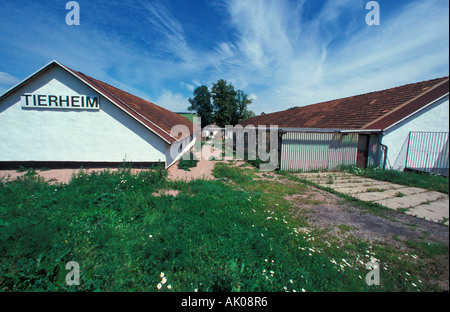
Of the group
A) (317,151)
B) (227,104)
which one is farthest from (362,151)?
(227,104)

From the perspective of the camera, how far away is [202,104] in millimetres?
45562

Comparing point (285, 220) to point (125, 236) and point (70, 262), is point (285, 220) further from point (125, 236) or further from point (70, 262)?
point (70, 262)

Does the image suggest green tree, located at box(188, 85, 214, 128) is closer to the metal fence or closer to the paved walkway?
the paved walkway

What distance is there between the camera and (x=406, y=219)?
413 centimetres

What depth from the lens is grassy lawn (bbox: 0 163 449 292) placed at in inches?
96.0

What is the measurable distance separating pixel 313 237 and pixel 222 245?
1.96 m

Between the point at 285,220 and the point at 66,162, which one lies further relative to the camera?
the point at 66,162

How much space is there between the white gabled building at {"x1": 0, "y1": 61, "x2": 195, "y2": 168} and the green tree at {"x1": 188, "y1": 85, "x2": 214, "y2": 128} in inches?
1344

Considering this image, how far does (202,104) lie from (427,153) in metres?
47.0

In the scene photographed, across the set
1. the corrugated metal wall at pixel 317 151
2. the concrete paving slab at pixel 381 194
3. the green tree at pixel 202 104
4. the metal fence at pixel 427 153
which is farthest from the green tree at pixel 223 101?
the metal fence at pixel 427 153

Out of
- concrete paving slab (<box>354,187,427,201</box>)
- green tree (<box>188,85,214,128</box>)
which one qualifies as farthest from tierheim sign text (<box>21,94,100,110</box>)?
green tree (<box>188,85,214,128</box>)

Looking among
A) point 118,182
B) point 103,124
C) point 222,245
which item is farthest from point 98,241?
point 103,124

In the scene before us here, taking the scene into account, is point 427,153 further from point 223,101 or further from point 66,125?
point 223,101
